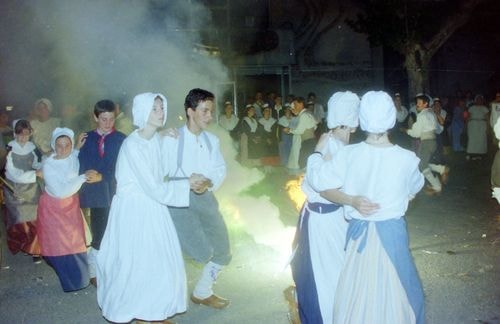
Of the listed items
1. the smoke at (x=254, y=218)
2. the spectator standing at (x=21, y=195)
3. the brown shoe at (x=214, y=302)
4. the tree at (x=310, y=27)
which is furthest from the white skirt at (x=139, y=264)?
the tree at (x=310, y=27)

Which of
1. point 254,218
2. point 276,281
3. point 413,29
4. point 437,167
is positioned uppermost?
point 413,29

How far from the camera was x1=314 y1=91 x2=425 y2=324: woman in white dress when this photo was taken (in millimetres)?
3092

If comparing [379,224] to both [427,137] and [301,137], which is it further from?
[301,137]

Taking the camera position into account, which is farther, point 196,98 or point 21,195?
point 21,195

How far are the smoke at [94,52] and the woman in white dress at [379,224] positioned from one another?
8.10m

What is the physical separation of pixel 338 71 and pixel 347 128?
17818 millimetres

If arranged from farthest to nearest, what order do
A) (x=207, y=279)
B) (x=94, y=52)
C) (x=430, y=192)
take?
1. (x=94, y=52)
2. (x=430, y=192)
3. (x=207, y=279)

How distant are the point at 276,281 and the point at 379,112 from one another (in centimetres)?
291

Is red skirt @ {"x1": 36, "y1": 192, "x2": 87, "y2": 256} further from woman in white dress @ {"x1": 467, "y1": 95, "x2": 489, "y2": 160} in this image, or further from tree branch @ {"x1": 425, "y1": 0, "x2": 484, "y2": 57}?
tree branch @ {"x1": 425, "y1": 0, "x2": 484, "y2": 57}

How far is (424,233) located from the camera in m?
7.29

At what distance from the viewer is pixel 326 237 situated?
12.2 feet

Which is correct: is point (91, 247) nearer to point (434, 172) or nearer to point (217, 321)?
point (217, 321)

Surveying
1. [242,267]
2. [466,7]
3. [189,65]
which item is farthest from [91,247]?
[466,7]

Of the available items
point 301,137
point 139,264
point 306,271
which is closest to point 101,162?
point 139,264
